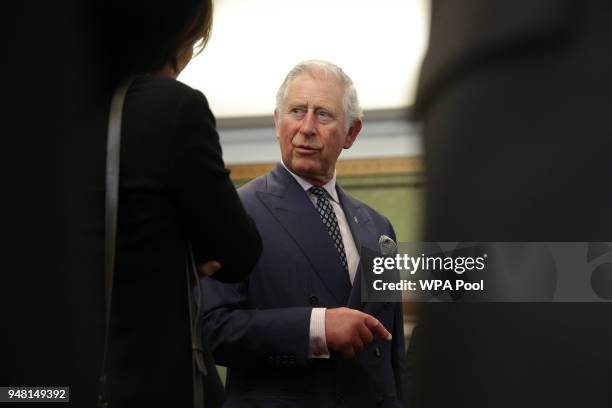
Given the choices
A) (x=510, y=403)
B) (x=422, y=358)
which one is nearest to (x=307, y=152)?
(x=422, y=358)

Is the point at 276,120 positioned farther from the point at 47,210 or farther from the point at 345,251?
the point at 47,210

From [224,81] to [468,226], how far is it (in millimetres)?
587

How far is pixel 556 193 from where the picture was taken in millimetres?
1270

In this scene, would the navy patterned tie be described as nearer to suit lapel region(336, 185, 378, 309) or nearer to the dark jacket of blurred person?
suit lapel region(336, 185, 378, 309)

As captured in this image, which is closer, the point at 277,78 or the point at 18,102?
the point at 18,102

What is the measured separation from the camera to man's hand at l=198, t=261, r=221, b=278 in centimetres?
119

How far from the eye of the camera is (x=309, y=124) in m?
1.77

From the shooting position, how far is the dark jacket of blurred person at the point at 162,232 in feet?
3.76

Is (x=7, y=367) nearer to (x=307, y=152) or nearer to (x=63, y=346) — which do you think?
(x=63, y=346)

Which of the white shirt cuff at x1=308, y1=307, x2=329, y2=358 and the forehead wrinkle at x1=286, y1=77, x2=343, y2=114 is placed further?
the forehead wrinkle at x1=286, y1=77, x2=343, y2=114

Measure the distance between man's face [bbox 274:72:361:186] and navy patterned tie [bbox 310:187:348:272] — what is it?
3cm

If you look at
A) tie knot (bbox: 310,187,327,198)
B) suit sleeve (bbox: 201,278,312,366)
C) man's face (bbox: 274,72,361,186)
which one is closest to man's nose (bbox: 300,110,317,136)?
man's face (bbox: 274,72,361,186)

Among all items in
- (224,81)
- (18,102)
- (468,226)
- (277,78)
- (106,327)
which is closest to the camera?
(106,327)

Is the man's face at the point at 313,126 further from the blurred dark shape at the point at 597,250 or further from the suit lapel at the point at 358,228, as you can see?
the blurred dark shape at the point at 597,250
